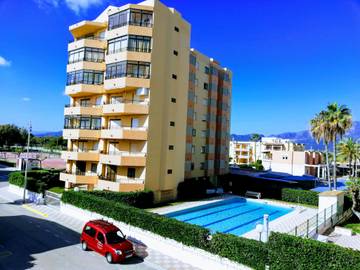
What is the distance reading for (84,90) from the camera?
110 feet

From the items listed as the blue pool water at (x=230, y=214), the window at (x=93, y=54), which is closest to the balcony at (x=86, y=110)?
the window at (x=93, y=54)

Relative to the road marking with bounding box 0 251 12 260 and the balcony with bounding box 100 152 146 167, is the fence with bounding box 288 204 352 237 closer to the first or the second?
the balcony with bounding box 100 152 146 167

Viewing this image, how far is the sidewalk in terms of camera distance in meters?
15.9

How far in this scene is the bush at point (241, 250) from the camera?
545 inches

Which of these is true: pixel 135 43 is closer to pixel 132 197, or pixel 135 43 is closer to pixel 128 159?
pixel 128 159

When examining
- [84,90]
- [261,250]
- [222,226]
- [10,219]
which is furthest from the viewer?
[84,90]

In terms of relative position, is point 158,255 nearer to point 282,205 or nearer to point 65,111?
point 282,205

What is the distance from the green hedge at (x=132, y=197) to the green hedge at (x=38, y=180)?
37.1ft

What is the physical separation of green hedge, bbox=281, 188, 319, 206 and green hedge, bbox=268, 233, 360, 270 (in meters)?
23.9

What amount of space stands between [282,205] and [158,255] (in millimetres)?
22645

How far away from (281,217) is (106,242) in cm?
1976

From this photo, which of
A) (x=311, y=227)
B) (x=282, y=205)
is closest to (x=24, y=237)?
(x=311, y=227)

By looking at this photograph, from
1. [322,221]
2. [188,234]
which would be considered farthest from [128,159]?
[322,221]

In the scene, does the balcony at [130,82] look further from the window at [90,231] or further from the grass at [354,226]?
the grass at [354,226]
